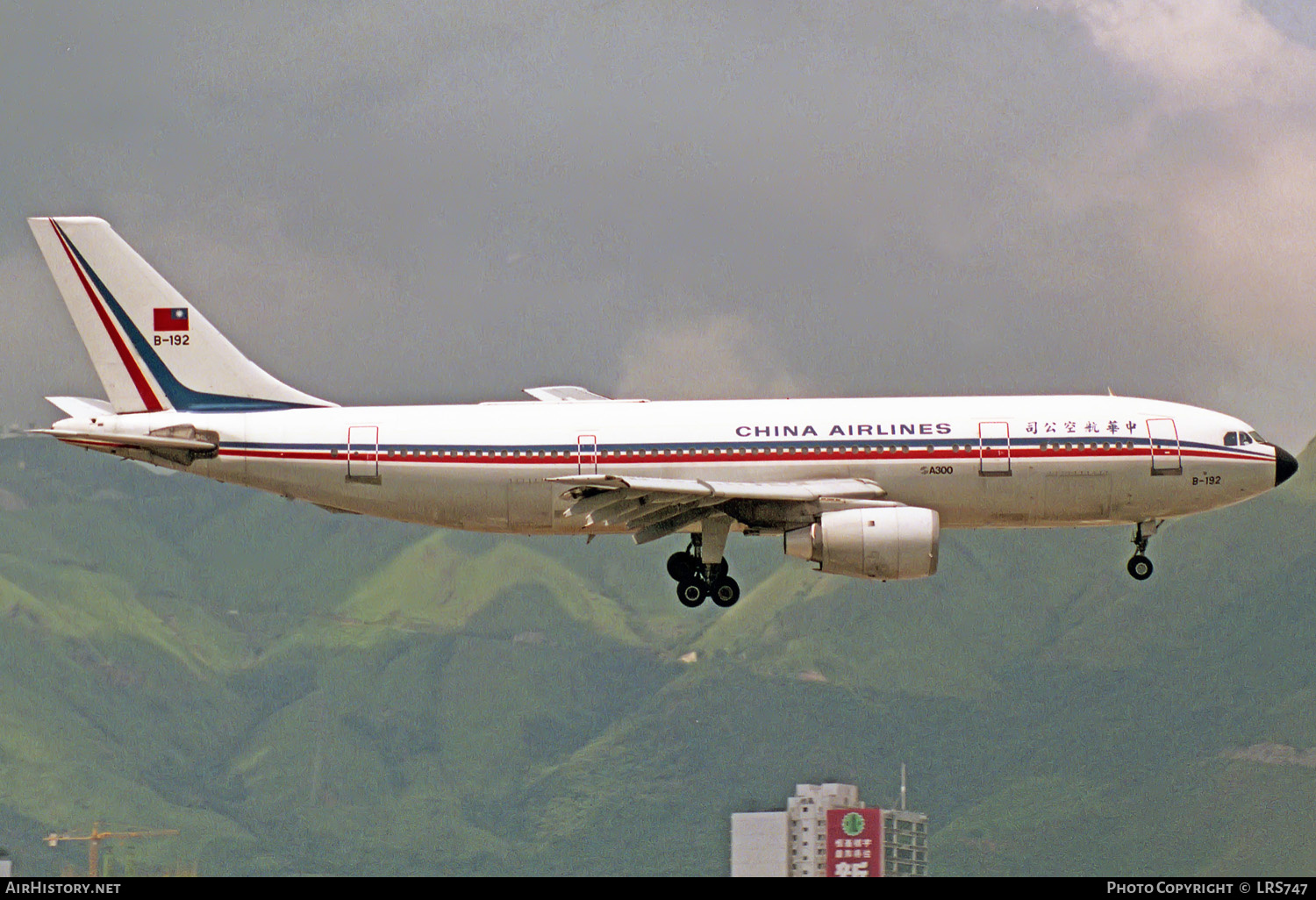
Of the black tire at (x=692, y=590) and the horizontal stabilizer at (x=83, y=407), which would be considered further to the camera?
the black tire at (x=692, y=590)

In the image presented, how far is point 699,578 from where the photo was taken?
5903 cm

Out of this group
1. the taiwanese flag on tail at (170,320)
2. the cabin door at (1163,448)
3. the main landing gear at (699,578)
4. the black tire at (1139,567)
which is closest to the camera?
the cabin door at (1163,448)

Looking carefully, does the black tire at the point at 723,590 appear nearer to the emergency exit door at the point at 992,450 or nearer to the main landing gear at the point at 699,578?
the main landing gear at the point at 699,578

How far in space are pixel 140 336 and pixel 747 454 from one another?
18.9 m

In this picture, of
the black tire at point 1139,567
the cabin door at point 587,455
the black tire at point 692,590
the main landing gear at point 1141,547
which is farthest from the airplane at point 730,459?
the black tire at point 1139,567

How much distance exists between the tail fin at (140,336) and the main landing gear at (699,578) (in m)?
11.9

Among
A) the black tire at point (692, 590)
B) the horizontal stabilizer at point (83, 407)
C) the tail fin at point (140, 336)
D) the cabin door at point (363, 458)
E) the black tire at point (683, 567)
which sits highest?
the tail fin at point (140, 336)

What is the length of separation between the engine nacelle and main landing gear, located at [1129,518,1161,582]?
770 cm

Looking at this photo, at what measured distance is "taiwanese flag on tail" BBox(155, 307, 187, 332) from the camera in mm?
60000

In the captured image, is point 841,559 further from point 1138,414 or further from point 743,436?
point 1138,414

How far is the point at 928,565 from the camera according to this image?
5534 centimetres

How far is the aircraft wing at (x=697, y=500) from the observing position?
2149 inches
